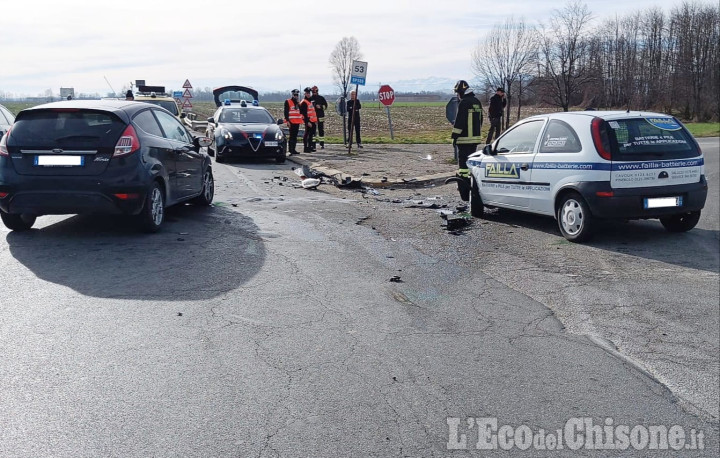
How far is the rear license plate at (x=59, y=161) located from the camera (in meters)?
8.62

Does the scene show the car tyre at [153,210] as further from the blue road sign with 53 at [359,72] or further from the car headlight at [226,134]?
the blue road sign with 53 at [359,72]

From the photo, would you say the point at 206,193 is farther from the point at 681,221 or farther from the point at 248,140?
the point at 248,140

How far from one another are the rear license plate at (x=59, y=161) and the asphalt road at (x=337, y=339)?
94cm

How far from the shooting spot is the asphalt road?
13.6 ft

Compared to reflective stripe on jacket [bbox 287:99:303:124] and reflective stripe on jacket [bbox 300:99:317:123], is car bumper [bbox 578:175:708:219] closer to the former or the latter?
reflective stripe on jacket [bbox 287:99:303:124]

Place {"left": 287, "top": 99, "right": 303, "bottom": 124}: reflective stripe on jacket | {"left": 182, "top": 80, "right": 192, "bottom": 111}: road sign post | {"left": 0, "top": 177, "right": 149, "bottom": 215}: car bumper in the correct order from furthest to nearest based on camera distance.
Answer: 1. {"left": 182, "top": 80, "right": 192, "bottom": 111}: road sign post
2. {"left": 287, "top": 99, "right": 303, "bottom": 124}: reflective stripe on jacket
3. {"left": 0, "top": 177, "right": 149, "bottom": 215}: car bumper

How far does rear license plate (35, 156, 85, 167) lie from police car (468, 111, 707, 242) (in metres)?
5.79

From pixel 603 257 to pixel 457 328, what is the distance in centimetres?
335

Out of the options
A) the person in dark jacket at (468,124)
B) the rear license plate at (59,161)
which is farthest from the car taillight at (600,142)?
the rear license plate at (59,161)

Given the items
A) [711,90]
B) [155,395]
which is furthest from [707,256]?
[711,90]

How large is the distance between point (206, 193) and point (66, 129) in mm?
3373

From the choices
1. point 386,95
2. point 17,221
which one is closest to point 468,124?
point 17,221

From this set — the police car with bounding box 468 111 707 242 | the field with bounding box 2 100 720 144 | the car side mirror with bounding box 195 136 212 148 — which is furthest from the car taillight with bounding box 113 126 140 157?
the field with bounding box 2 100 720 144

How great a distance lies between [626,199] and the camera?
8.92 metres
